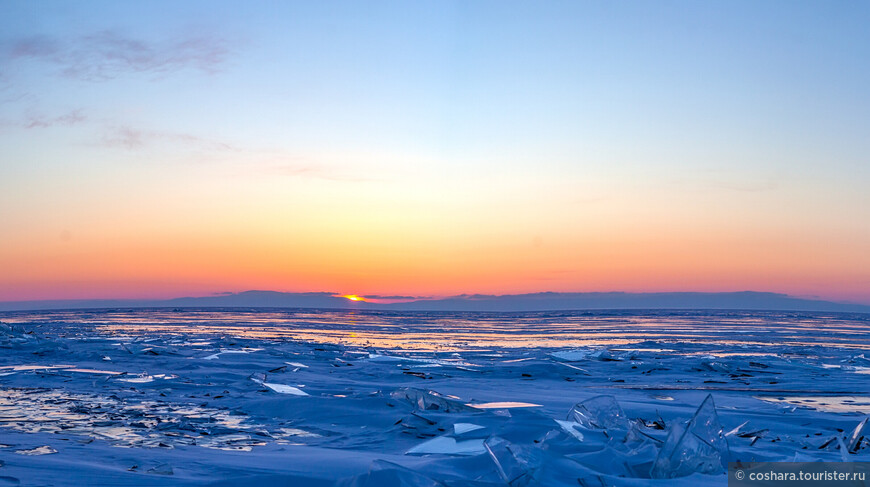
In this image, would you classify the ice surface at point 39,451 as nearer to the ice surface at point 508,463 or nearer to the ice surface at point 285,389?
the ice surface at point 508,463

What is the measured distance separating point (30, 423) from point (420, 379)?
4.45 metres

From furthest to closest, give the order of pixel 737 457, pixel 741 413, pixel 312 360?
pixel 312 360
pixel 741 413
pixel 737 457

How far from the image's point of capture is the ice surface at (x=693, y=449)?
9.91 feet

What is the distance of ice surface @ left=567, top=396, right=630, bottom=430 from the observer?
14.0 feet

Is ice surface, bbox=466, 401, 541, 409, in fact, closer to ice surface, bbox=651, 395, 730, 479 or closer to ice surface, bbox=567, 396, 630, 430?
ice surface, bbox=567, 396, 630, 430

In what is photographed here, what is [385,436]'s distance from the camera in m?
4.22

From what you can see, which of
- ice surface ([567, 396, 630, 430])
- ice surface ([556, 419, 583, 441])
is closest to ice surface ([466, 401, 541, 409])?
ice surface ([567, 396, 630, 430])

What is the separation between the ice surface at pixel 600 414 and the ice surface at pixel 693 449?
104 cm

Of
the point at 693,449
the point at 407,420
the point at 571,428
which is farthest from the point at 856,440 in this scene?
the point at 407,420

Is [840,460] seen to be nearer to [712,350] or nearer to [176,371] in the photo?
[176,371]

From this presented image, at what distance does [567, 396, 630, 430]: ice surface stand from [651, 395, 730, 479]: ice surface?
1039 millimetres

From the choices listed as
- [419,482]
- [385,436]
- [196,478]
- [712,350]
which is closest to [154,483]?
[196,478]

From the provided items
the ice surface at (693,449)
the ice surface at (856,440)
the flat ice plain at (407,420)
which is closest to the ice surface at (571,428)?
Answer: the flat ice plain at (407,420)

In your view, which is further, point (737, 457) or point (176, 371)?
point (176, 371)
